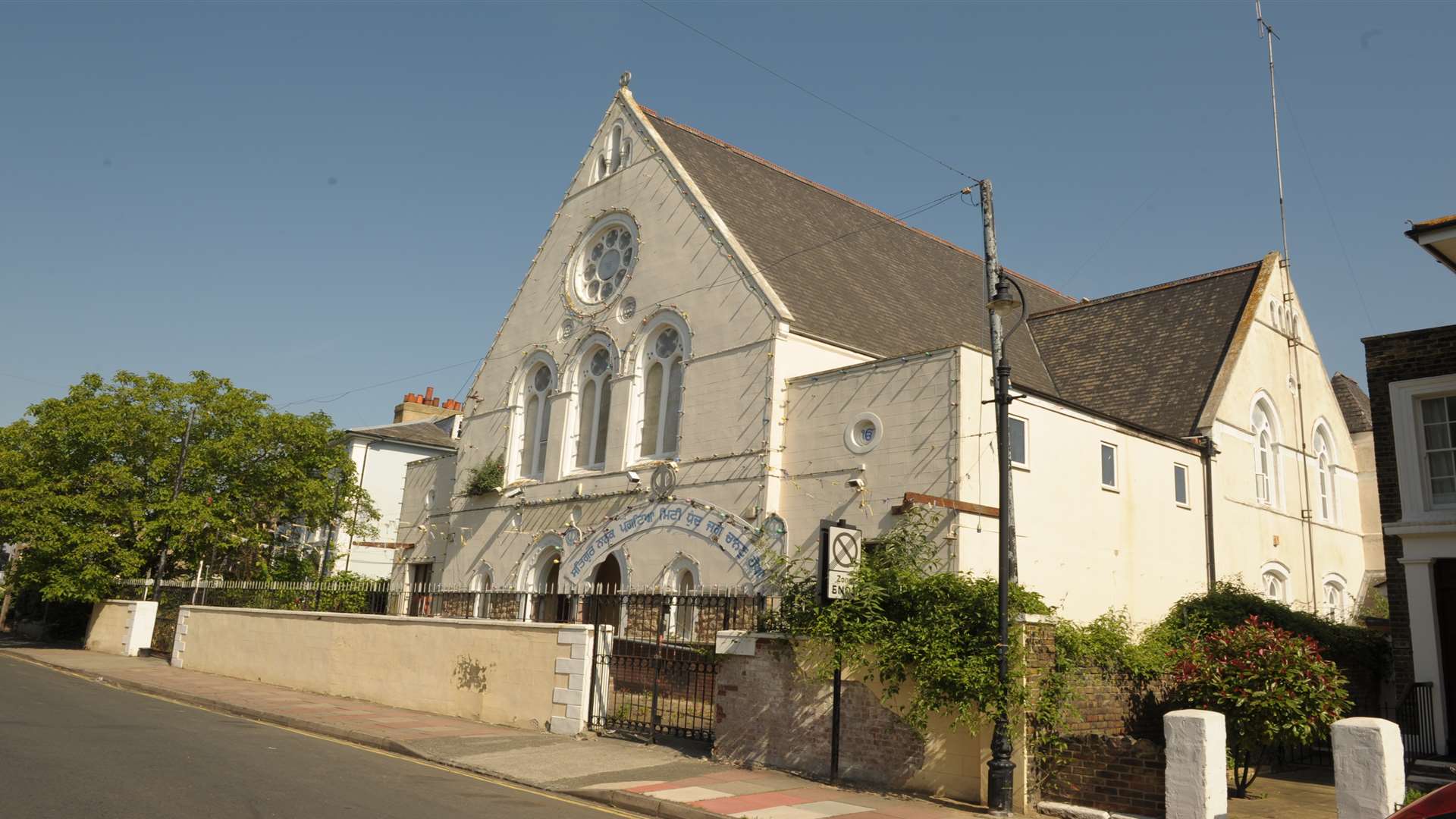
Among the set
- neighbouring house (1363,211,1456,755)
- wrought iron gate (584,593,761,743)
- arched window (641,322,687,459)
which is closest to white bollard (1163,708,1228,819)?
wrought iron gate (584,593,761,743)

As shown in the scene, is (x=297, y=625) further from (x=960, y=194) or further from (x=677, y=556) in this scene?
(x=960, y=194)

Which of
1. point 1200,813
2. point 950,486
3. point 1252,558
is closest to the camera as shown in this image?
point 1200,813

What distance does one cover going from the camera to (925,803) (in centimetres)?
1201

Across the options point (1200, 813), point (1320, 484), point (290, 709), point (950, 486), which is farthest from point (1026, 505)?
point (1320, 484)

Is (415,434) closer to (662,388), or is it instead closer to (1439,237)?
(662,388)

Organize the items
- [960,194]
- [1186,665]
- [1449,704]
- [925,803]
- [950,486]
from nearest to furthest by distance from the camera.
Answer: [925,803], [1186,665], [1449,704], [960,194], [950,486]

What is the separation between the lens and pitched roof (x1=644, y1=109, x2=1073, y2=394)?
81.2 ft

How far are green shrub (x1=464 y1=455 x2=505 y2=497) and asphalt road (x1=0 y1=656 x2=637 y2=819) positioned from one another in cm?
1334

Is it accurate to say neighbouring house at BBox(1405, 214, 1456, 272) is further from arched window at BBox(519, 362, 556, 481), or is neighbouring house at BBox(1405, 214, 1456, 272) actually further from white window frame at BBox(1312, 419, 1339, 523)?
arched window at BBox(519, 362, 556, 481)

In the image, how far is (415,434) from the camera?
45875mm

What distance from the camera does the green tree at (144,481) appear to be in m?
33.2

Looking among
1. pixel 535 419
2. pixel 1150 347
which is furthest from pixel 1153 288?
pixel 535 419

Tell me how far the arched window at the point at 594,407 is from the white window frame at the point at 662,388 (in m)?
1.31

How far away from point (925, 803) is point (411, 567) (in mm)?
24787
